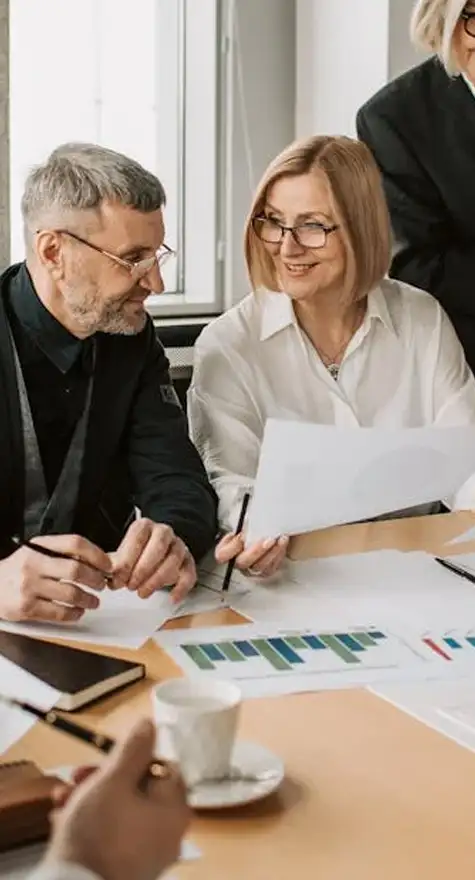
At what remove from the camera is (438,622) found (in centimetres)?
149

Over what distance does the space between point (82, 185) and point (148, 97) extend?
1.53 m

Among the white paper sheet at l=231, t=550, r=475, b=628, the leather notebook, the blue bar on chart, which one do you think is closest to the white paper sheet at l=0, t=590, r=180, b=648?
the white paper sheet at l=231, t=550, r=475, b=628

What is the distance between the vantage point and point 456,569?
1.73 meters

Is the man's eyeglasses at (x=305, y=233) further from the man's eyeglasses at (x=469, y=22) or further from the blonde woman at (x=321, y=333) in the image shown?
the man's eyeglasses at (x=469, y=22)

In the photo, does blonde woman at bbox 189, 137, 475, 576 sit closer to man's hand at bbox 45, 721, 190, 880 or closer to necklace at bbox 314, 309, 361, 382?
necklace at bbox 314, 309, 361, 382

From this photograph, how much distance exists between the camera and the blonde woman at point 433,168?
8.43 feet

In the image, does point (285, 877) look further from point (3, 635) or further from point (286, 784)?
point (3, 635)

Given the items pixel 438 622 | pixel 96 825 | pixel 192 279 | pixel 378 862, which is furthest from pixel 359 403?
pixel 96 825

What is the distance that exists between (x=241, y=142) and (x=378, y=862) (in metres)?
2.55

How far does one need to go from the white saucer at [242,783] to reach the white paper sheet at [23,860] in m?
0.05

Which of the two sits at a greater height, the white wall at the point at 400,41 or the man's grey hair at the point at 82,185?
the white wall at the point at 400,41

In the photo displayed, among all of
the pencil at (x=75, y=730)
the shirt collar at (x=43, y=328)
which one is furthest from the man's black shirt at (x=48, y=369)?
the pencil at (x=75, y=730)

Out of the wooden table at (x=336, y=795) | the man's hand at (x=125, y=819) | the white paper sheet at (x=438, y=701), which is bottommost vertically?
the wooden table at (x=336, y=795)

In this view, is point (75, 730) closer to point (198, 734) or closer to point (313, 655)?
point (198, 734)
